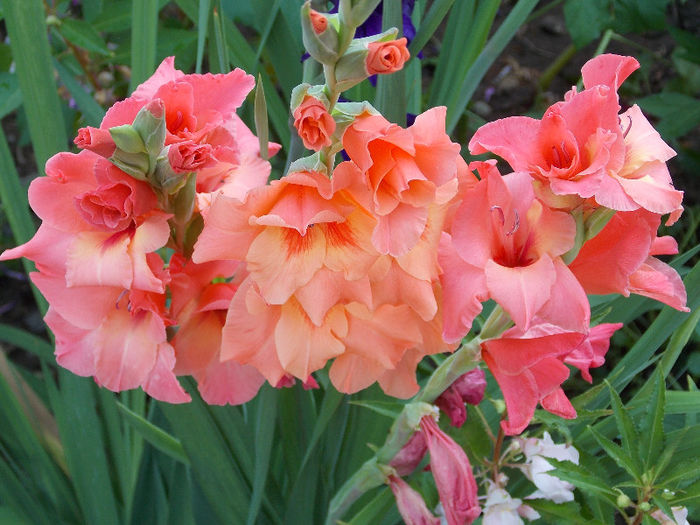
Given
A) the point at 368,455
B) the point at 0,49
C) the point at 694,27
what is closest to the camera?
the point at 368,455

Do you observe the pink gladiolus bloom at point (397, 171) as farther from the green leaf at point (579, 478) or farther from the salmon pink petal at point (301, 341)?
the green leaf at point (579, 478)

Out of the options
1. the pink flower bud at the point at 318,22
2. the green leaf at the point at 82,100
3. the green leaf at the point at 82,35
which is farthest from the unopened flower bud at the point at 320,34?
the green leaf at the point at 82,35

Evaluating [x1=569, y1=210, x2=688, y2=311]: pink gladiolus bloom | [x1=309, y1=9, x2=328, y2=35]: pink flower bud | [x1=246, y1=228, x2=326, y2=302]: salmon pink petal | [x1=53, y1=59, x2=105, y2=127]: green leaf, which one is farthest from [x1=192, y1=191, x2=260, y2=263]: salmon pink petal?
[x1=53, y1=59, x2=105, y2=127]: green leaf

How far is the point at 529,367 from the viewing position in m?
0.57

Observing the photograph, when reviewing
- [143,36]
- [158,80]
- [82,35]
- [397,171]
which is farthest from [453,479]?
[82,35]

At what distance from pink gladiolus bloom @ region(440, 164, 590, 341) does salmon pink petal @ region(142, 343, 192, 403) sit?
21 centimetres

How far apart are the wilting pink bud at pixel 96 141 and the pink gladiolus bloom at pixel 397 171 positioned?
15 cm

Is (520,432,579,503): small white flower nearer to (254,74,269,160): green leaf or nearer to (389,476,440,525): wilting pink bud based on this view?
(389,476,440,525): wilting pink bud

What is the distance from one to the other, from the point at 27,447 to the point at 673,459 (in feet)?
2.63

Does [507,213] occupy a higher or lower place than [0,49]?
higher

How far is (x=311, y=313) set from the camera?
52 cm

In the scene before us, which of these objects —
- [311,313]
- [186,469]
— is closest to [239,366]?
[311,313]

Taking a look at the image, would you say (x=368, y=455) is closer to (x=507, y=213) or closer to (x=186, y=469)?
(x=186, y=469)

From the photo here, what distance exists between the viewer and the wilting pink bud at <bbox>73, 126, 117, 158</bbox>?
0.50 m
